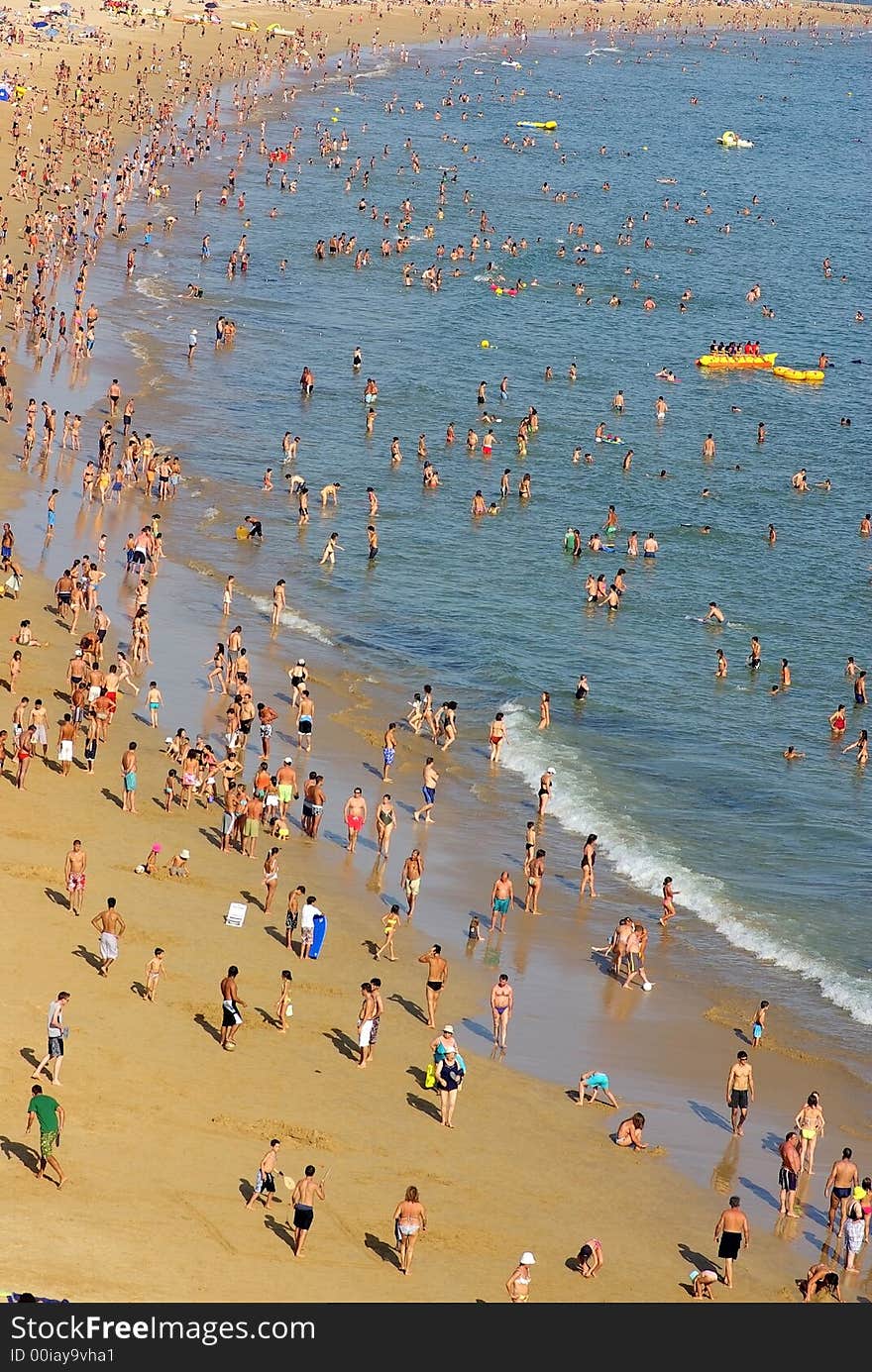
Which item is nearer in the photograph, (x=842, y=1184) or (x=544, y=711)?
(x=842, y=1184)

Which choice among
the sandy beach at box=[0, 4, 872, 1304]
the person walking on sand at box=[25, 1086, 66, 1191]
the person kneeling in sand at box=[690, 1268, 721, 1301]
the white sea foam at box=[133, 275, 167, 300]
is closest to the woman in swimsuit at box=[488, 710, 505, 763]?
the sandy beach at box=[0, 4, 872, 1304]

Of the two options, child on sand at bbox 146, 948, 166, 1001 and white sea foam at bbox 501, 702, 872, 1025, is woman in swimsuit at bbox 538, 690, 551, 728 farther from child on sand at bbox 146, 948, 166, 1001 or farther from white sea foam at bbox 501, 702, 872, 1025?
child on sand at bbox 146, 948, 166, 1001

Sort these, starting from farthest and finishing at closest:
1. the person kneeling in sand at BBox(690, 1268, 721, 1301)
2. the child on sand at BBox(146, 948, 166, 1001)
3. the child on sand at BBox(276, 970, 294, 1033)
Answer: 1. the child on sand at BBox(276, 970, 294, 1033)
2. the child on sand at BBox(146, 948, 166, 1001)
3. the person kneeling in sand at BBox(690, 1268, 721, 1301)

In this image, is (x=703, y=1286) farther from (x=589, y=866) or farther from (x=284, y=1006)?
(x=589, y=866)

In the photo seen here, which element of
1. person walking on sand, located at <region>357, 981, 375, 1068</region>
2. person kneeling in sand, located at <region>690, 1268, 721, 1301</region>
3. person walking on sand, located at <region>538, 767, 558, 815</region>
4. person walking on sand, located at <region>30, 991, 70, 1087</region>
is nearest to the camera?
person kneeling in sand, located at <region>690, 1268, 721, 1301</region>

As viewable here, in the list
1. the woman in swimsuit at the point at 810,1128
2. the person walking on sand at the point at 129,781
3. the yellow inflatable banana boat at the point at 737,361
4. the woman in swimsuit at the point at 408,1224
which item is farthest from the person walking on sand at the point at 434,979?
the yellow inflatable banana boat at the point at 737,361

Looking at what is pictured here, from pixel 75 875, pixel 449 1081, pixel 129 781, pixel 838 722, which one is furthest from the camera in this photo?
pixel 838 722

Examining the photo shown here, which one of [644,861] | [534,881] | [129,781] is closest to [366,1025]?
[534,881]
